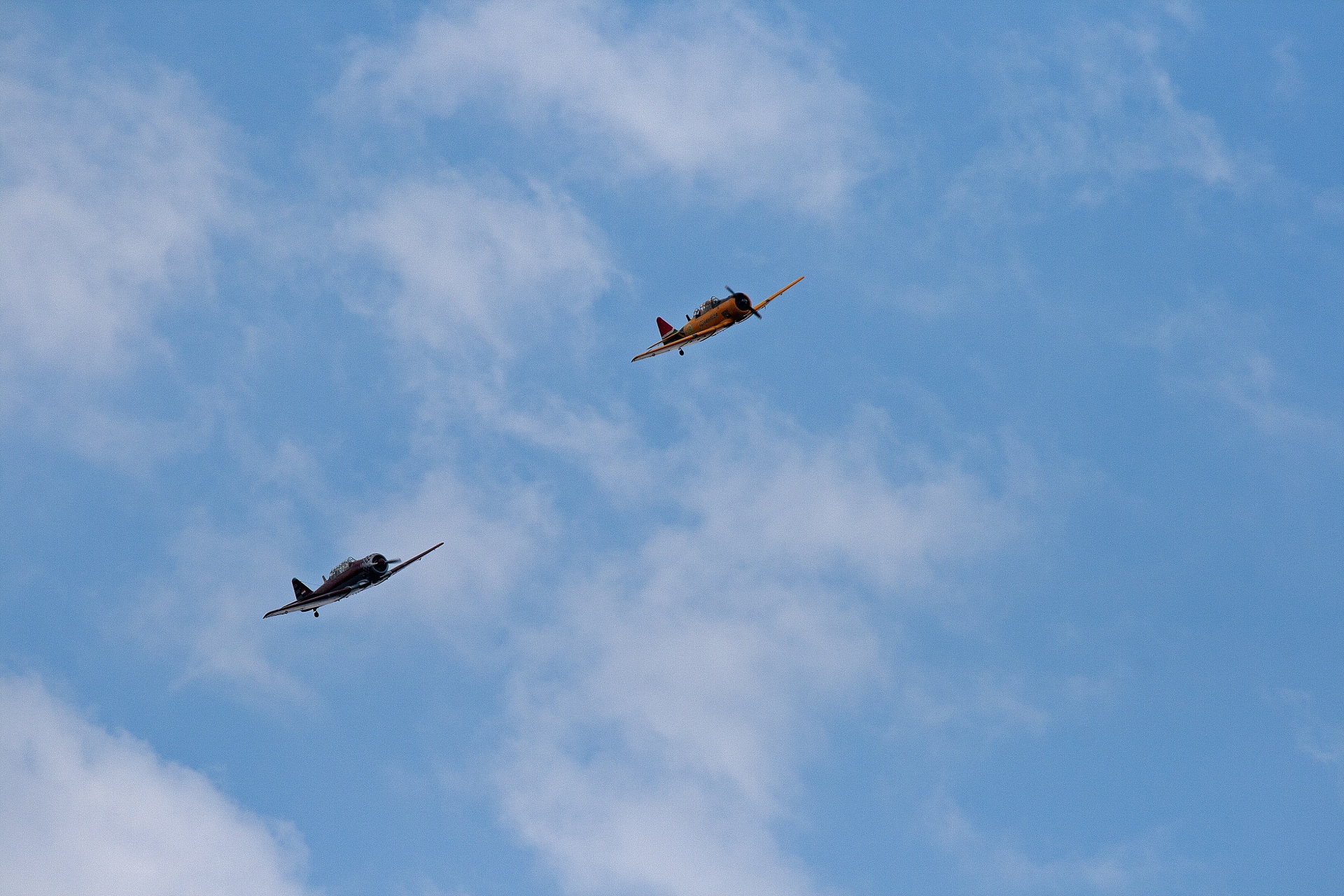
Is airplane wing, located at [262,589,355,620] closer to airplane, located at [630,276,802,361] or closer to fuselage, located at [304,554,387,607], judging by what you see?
fuselage, located at [304,554,387,607]

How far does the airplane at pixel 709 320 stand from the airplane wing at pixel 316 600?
38.4 metres

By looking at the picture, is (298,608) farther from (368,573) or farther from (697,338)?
(697,338)

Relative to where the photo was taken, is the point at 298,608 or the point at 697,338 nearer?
the point at 298,608

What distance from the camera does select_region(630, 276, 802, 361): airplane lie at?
127931 millimetres

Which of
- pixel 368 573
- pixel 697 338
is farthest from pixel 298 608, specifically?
pixel 697 338

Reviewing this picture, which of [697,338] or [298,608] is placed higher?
[697,338]

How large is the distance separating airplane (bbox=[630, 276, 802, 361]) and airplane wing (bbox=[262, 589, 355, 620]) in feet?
126

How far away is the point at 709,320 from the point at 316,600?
5077cm

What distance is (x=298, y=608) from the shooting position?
120812 millimetres

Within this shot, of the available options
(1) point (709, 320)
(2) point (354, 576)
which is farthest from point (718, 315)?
(2) point (354, 576)

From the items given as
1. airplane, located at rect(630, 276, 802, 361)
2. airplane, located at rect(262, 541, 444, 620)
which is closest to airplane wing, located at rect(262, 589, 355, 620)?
airplane, located at rect(262, 541, 444, 620)

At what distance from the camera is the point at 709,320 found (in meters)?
130

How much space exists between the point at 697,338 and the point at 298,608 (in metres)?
50.8

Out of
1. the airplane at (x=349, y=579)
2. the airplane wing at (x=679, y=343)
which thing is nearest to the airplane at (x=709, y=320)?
the airplane wing at (x=679, y=343)
